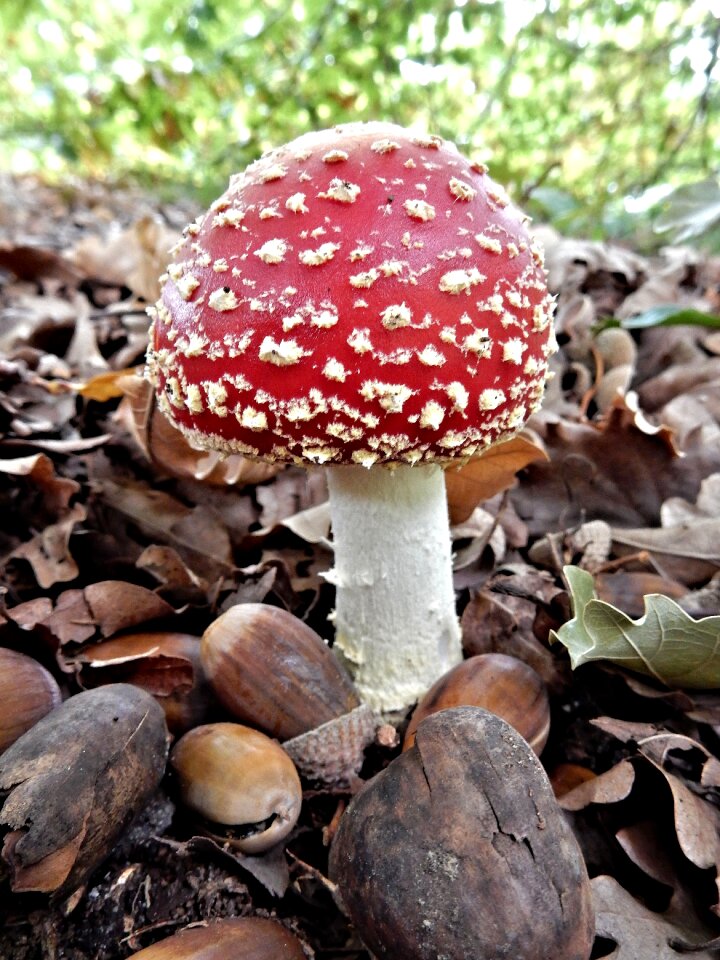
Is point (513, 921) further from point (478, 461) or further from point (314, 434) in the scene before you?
point (478, 461)

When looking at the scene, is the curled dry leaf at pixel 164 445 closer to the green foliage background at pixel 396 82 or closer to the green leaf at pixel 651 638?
the green leaf at pixel 651 638

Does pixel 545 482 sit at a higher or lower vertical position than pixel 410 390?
lower

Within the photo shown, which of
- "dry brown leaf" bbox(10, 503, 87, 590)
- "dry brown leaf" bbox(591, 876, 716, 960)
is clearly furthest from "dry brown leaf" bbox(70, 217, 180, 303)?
"dry brown leaf" bbox(591, 876, 716, 960)

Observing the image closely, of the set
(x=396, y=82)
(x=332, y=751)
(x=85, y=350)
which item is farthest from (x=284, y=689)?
(x=396, y=82)

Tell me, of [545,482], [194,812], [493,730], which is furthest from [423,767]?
[545,482]

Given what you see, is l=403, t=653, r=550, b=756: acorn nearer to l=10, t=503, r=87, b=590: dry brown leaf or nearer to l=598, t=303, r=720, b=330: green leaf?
l=10, t=503, r=87, b=590: dry brown leaf

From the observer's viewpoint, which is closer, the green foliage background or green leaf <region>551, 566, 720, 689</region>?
green leaf <region>551, 566, 720, 689</region>

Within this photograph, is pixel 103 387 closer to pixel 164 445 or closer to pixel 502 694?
pixel 164 445

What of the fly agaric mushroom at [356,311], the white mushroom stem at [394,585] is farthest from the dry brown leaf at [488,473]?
the fly agaric mushroom at [356,311]
